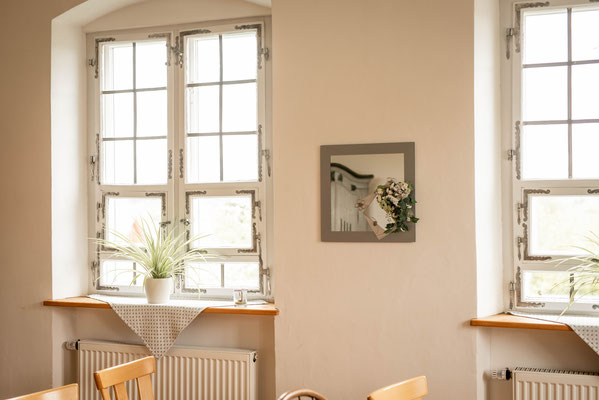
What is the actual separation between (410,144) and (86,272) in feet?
8.70

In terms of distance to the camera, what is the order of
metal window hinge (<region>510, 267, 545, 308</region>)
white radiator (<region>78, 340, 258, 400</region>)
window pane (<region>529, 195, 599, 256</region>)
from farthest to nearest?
white radiator (<region>78, 340, 258, 400</region>) → metal window hinge (<region>510, 267, 545, 308</region>) → window pane (<region>529, 195, 599, 256</region>)

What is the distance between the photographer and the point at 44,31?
4539mm

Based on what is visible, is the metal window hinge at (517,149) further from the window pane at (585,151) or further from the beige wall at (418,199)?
the beige wall at (418,199)

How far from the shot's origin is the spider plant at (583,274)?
3.64 metres

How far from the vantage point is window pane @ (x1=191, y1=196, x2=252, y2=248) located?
14.6 feet

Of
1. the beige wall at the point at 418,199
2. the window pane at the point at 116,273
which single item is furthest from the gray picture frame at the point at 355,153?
the window pane at the point at 116,273

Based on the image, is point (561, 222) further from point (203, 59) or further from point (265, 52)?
point (203, 59)

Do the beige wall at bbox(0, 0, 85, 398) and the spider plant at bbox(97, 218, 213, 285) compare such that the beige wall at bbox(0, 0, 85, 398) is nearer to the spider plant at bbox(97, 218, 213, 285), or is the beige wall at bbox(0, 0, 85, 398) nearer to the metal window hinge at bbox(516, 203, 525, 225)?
the spider plant at bbox(97, 218, 213, 285)

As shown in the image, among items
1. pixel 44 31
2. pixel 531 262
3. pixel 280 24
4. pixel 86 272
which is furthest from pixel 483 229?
pixel 44 31

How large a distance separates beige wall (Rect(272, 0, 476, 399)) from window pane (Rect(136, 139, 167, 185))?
43.1 inches

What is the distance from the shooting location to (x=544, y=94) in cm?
391

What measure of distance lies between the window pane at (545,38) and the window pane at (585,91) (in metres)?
0.13

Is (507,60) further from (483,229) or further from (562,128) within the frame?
(483,229)

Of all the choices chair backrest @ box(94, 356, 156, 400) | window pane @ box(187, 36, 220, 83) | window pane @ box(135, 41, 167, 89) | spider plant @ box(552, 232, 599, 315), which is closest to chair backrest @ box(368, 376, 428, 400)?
chair backrest @ box(94, 356, 156, 400)
